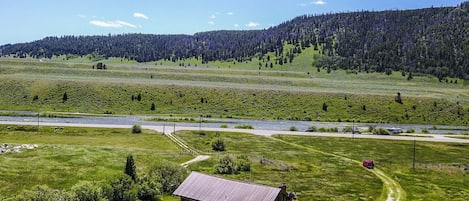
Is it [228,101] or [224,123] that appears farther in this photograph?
[228,101]

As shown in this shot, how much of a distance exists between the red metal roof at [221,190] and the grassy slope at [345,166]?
1271 centimetres

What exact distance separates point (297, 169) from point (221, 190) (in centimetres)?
2778

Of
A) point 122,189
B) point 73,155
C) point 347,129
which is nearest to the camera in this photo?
point 122,189

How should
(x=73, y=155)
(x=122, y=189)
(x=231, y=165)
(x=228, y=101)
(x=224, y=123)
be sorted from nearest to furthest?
(x=122, y=189) < (x=231, y=165) < (x=73, y=155) < (x=224, y=123) < (x=228, y=101)

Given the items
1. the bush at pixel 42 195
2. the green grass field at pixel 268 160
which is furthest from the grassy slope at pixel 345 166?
the bush at pixel 42 195

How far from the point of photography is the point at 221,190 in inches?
1988

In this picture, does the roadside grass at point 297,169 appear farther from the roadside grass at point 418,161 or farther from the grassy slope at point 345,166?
the roadside grass at point 418,161

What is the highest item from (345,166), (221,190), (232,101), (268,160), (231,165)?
(232,101)

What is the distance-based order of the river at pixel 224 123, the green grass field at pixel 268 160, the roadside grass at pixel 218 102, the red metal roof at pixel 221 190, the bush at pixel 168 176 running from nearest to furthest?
the red metal roof at pixel 221 190 < the bush at pixel 168 176 < the green grass field at pixel 268 160 < the river at pixel 224 123 < the roadside grass at pixel 218 102

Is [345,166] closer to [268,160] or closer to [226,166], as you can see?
[268,160]

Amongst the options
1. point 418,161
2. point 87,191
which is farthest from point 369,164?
point 87,191

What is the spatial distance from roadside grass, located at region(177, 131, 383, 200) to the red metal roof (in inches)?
494

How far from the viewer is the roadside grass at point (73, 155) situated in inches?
2382

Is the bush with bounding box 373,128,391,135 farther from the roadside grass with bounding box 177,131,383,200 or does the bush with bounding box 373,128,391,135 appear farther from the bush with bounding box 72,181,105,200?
the bush with bounding box 72,181,105,200
